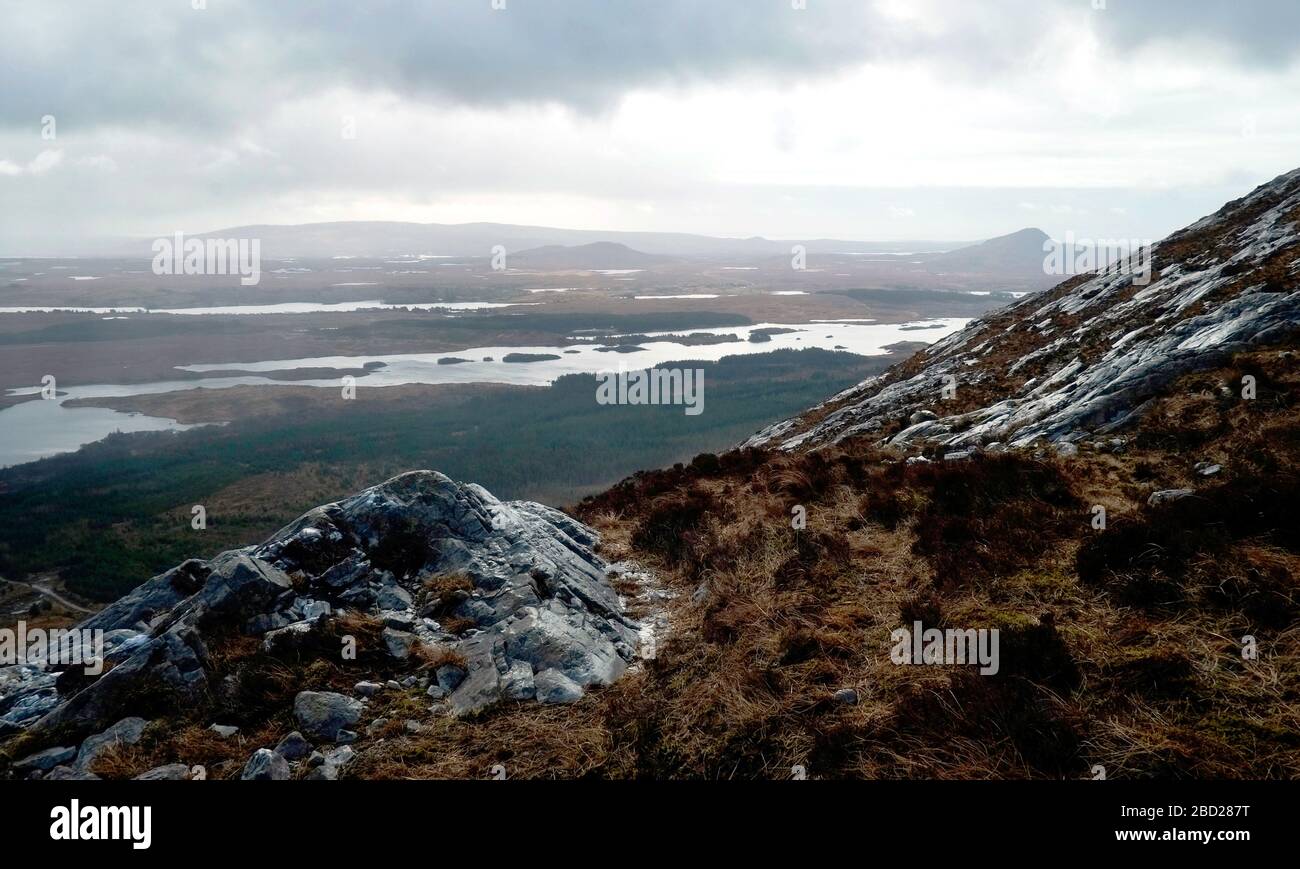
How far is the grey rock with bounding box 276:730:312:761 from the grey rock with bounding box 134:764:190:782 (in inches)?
29.0

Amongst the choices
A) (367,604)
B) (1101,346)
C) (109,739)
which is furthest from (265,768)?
(1101,346)

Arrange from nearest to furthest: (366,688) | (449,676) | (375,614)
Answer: (366,688), (449,676), (375,614)

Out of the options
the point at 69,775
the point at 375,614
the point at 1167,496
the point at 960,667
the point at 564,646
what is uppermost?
the point at 1167,496

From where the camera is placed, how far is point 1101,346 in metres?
19.1

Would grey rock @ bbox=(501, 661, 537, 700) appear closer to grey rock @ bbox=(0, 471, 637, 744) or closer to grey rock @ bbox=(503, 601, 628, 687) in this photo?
grey rock @ bbox=(0, 471, 637, 744)

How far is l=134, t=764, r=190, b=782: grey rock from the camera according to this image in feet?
18.9

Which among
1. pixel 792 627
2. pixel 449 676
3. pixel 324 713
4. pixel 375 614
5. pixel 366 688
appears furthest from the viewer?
pixel 375 614

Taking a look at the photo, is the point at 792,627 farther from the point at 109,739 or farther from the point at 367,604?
the point at 109,739

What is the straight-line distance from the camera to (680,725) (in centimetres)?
620

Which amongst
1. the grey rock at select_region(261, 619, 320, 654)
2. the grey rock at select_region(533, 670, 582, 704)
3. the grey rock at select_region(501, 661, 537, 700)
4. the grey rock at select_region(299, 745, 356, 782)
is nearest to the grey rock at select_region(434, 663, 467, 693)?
the grey rock at select_region(501, 661, 537, 700)

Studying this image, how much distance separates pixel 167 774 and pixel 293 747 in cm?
100
